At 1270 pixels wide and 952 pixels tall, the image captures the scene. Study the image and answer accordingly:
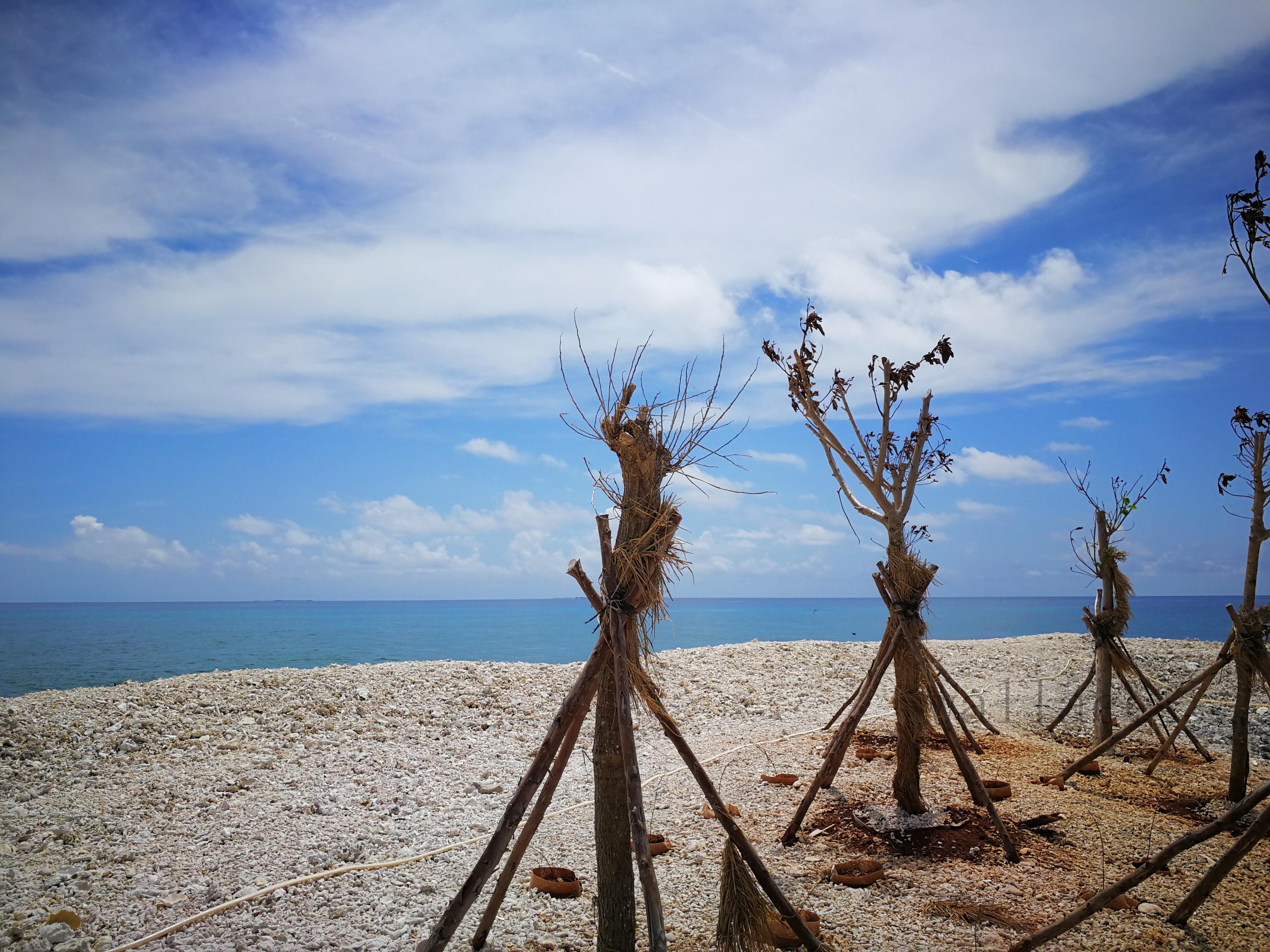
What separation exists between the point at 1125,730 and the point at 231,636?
4910cm

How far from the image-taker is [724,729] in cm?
1002

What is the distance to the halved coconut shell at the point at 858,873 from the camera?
4879 millimetres

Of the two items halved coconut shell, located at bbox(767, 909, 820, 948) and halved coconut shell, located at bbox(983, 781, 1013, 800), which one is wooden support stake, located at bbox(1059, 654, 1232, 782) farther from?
halved coconut shell, located at bbox(767, 909, 820, 948)

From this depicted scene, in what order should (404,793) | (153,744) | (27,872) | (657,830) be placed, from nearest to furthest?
(27,872), (657,830), (404,793), (153,744)

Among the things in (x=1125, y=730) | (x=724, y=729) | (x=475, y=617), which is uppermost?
(x=1125, y=730)

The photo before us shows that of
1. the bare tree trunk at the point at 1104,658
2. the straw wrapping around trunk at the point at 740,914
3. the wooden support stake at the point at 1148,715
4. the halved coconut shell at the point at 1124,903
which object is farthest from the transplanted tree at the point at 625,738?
the bare tree trunk at the point at 1104,658

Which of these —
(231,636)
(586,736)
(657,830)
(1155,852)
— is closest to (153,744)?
(586,736)

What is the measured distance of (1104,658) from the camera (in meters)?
8.30

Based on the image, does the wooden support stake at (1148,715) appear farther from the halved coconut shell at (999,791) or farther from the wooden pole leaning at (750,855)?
the wooden pole leaning at (750,855)

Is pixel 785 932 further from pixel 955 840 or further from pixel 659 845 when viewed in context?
pixel 955 840

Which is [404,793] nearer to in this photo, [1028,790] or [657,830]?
[657,830]

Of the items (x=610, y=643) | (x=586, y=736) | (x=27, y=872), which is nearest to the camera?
(x=610, y=643)

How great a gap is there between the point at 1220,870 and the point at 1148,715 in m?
2.97

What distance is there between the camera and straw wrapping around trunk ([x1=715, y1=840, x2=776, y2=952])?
390cm
